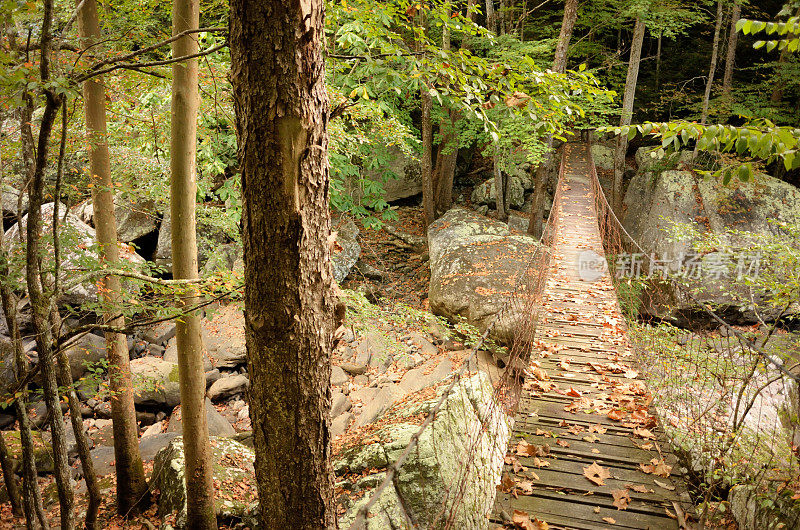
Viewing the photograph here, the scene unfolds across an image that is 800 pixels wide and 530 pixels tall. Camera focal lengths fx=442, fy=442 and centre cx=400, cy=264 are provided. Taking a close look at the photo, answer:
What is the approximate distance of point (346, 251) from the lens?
8688mm

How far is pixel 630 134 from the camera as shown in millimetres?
1994

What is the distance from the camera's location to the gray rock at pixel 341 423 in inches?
206

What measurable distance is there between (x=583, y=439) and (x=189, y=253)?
3.17 m

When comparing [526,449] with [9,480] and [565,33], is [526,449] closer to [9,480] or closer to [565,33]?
[9,480]

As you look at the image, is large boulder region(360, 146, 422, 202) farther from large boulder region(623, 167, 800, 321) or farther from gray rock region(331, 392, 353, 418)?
gray rock region(331, 392, 353, 418)

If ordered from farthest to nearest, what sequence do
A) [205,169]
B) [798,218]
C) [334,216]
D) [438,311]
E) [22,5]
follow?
1. [334,216]
2. [798,218]
3. [438,311]
4. [205,169]
5. [22,5]

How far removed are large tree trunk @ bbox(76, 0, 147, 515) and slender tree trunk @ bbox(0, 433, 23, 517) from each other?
0.73 m

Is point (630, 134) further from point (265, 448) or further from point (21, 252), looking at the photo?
point (21, 252)

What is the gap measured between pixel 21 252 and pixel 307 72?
2.65 m

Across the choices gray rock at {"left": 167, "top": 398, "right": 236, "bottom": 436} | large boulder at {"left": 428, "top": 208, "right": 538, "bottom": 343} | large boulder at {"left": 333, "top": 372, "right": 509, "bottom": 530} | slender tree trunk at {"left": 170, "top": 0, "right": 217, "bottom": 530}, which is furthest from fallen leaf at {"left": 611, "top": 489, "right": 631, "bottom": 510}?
gray rock at {"left": 167, "top": 398, "right": 236, "bottom": 436}

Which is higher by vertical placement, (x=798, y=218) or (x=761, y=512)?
(x=798, y=218)

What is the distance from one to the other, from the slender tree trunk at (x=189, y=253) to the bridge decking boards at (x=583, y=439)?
2.38 m

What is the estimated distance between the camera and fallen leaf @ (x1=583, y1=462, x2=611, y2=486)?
267 centimetres

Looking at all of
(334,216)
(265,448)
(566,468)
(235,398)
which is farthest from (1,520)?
(334,216)
